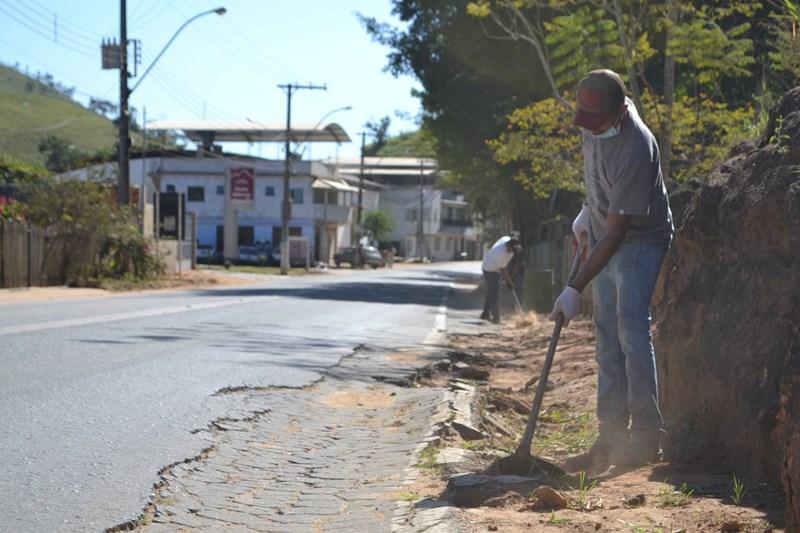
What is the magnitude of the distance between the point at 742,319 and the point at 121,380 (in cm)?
523

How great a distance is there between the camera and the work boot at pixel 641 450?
202 inches

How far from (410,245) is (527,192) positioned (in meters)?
74.7

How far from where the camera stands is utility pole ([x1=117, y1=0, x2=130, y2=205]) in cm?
3061

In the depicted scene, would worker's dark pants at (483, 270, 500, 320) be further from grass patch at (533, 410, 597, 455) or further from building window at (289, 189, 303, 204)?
building window at (289, 189, 303, 204)

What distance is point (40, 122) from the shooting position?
483 feet

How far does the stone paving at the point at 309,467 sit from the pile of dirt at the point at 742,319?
4.32ft

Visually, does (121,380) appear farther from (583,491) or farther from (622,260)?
(583,491)

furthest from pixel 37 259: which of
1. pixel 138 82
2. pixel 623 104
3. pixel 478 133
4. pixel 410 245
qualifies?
pixel 410 245

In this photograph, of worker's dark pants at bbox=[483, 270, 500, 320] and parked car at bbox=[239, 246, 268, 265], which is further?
parked car at bbox=[239, 246, 268, 265]

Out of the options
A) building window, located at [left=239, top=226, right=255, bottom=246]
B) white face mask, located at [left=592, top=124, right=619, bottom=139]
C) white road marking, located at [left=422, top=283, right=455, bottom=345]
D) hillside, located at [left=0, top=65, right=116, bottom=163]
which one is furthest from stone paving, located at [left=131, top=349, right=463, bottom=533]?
hillside, located at [left=0, top=65, right=116, bottom=163]

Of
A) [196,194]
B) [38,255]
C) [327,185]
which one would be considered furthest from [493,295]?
[327,185]

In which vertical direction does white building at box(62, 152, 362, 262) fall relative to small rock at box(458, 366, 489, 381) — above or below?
above

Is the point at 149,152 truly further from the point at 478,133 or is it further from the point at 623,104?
the point at 623,104

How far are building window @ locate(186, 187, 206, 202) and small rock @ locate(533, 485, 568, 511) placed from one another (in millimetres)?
69817
